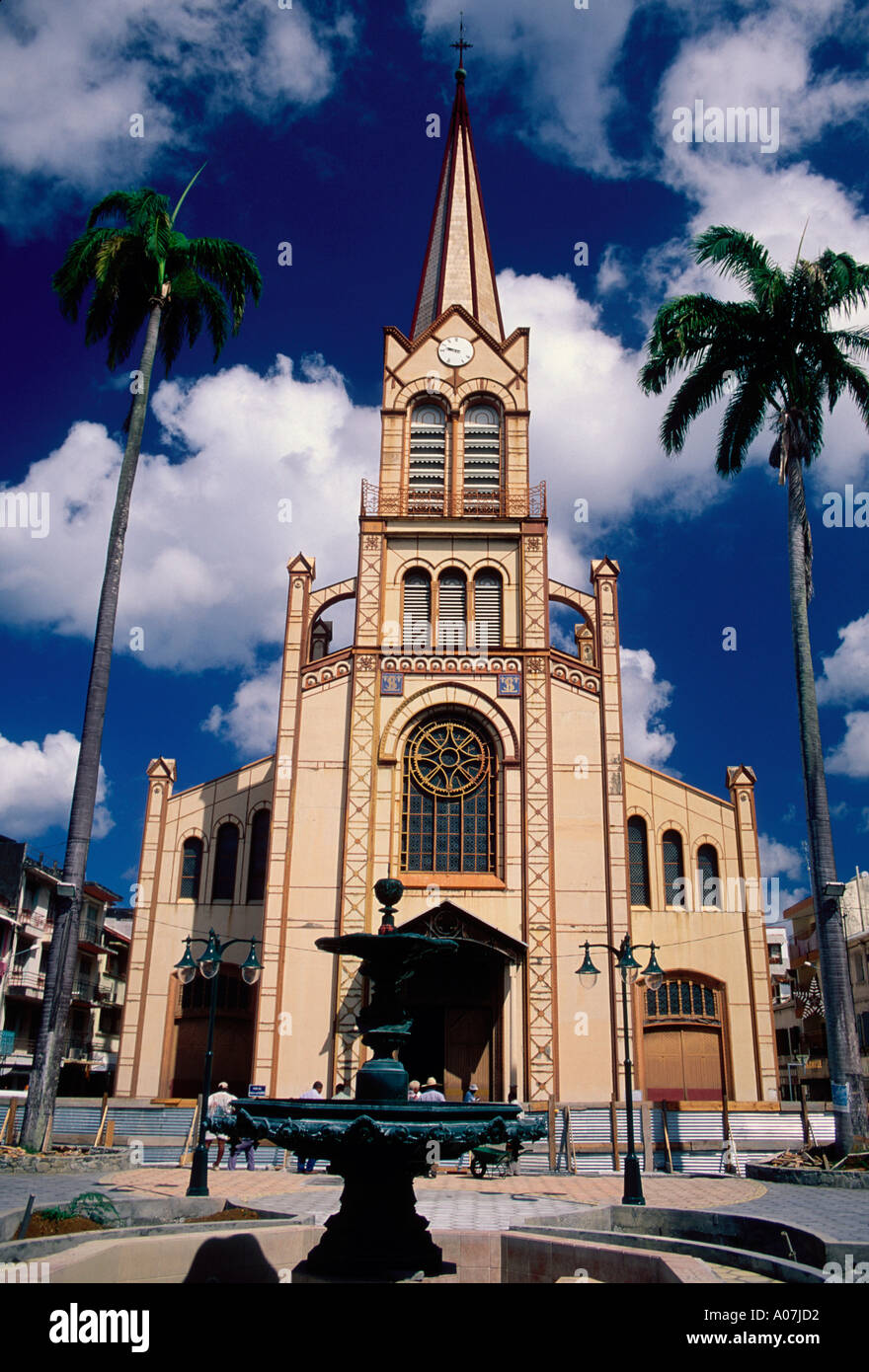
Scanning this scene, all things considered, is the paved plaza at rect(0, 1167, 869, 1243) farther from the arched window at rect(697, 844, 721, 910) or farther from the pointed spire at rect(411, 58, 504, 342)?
the pointed spire at rect(411, 58, 504, 342)

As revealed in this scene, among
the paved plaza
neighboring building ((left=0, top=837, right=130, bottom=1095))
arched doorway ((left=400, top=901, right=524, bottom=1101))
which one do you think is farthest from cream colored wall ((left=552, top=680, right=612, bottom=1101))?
neighboring building ((left=0, top=837, right=130, bottom=1095))

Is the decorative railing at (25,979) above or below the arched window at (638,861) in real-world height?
below

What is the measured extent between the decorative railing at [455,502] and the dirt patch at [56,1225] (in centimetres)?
2445

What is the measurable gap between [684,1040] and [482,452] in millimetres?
19166

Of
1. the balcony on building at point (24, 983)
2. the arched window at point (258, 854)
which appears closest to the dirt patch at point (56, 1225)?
the arched window at point (258, 854)

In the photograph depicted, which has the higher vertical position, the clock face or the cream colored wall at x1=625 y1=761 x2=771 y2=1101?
the clock face

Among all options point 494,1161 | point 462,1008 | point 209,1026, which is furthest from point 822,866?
point 209,1026

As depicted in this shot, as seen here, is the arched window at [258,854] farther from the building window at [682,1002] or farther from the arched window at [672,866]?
the arched window at [672,866]

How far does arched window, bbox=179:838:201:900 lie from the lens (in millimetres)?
30438

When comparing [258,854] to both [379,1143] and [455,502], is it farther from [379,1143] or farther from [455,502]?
[379,1143]

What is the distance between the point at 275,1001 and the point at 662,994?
1083cm

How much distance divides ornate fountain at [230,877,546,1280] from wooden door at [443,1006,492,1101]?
18.0m

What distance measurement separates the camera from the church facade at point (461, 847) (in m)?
26.3

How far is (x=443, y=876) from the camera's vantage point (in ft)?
90.4
